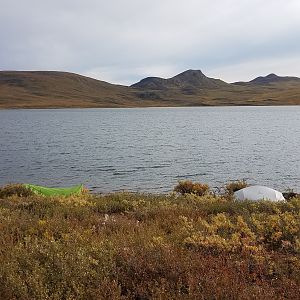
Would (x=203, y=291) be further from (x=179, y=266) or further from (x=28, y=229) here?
(x=28, y=229)

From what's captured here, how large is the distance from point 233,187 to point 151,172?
1054cm

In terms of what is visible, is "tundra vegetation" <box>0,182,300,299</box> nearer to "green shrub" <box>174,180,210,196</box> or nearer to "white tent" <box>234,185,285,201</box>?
"white tent" <box>234,185,285,201</box>

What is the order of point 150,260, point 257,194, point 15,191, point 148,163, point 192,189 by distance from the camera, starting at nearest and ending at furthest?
1. point 150,260
2. point 257,194
3. point 15,191
4. point 192,189
5. point 148,163

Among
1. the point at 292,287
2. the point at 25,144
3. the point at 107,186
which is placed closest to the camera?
the point at 292,287

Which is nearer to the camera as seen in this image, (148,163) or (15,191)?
(15,191)

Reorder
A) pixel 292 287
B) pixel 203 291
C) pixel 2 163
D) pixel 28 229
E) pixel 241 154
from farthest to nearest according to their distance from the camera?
pixel 241 154
pixel 2 163
pixel 28 229
pixel 292 287
pixel 203 291

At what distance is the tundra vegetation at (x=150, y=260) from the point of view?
198 inches

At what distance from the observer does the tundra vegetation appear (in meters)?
5.04

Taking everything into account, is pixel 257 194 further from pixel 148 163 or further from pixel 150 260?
pixel 148 163

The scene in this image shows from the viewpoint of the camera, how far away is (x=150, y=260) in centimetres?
593

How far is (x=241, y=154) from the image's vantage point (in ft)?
132

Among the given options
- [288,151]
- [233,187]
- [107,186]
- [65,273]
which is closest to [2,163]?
[107,186]

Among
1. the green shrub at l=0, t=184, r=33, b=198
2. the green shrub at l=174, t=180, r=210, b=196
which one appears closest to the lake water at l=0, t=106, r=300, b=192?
the green shrub at l=174, t=180, r=210, b=196

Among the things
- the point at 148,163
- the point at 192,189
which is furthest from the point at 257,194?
the point at 148,163
